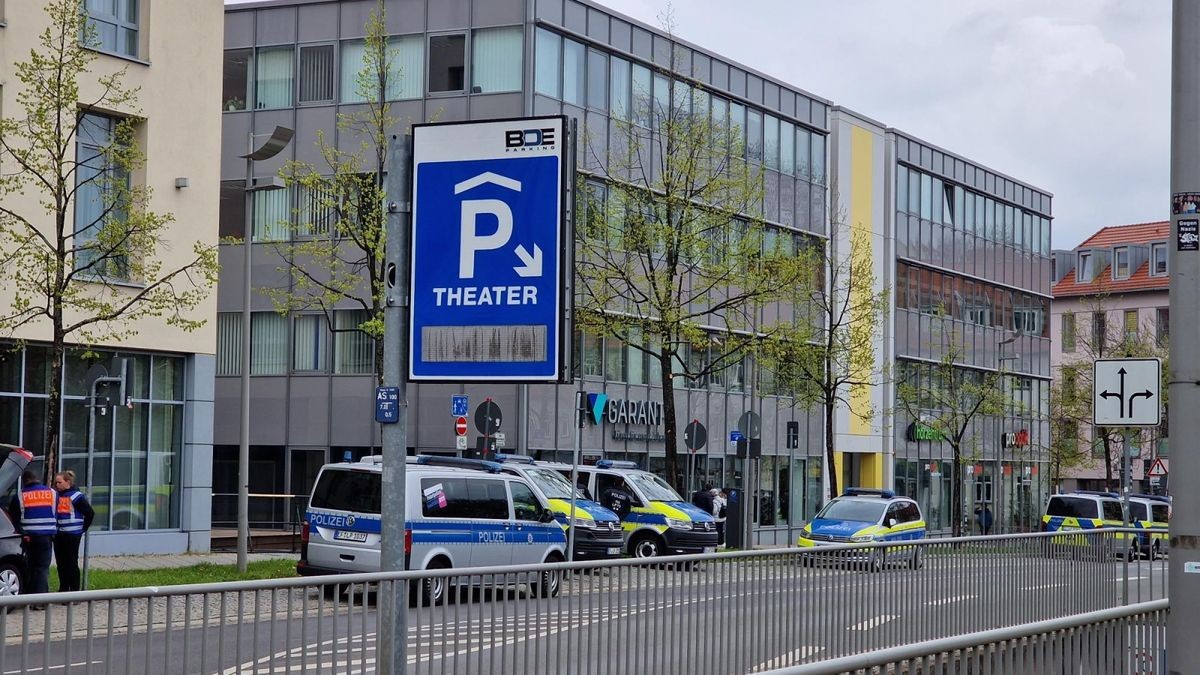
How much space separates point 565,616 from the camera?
9.98 m

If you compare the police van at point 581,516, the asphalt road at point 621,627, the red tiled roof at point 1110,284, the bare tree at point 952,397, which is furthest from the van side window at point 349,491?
the red tiled roof at point 1110,284

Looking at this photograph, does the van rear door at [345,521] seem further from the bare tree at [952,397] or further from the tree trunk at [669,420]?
the bare tree at [952,397]

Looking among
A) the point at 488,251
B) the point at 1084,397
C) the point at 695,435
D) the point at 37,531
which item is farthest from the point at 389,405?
the point at 1084,397

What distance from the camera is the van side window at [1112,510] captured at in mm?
44406

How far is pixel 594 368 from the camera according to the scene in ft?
143

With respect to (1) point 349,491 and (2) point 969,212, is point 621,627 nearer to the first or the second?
(1) point 349,491

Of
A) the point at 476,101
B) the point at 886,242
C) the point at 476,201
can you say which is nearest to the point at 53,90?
the point at 476,201

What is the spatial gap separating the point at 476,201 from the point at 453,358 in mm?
972

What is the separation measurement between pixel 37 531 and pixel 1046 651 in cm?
1496

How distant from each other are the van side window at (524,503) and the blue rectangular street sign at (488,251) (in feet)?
43.0

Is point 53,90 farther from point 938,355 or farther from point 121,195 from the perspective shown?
point 938,355

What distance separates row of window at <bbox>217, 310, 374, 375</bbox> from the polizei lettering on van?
6.37 meters

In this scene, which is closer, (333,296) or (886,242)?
(333,296)

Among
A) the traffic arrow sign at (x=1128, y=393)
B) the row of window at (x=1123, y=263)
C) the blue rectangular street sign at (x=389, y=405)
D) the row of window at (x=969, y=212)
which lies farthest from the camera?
the row of window at (x=1123, y=263)
